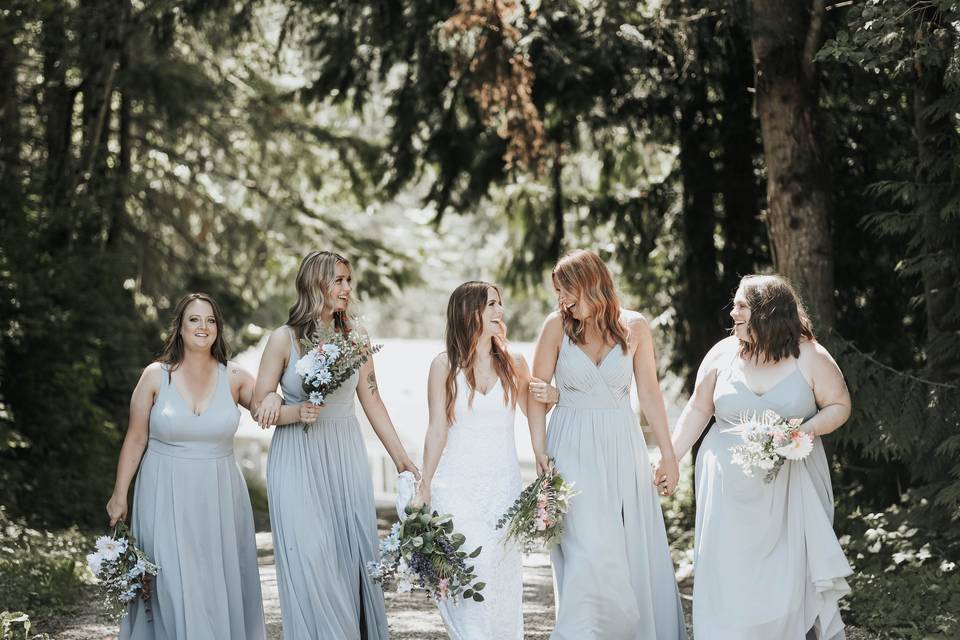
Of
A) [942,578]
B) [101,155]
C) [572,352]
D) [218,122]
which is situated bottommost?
[942,578]

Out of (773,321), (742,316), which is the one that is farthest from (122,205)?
(773,321)

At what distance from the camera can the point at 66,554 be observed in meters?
10.5

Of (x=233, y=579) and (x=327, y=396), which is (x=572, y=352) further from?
(x=233, y=579)

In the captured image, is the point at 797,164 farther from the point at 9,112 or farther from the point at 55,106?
the point at 55,106

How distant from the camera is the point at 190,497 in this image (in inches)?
257

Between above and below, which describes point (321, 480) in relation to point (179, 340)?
below

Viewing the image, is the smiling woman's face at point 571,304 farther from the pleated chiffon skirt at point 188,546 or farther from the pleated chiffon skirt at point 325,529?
the pleated chiffon skirt at point 188,546

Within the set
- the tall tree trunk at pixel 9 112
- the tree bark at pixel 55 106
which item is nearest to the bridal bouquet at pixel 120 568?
the tall tree trunk at pixel 9 112

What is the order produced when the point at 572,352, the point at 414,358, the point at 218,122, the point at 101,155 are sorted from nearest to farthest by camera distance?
the point at 572,352 → the point at 101,155 → the point at 218,122 → the point at 414,358

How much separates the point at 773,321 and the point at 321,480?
8.19ft

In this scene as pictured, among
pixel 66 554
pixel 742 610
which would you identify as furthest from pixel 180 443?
pixel 66 554

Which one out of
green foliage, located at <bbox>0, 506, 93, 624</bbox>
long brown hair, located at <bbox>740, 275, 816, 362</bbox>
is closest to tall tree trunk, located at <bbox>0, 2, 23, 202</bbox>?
green foliage, located at <bbox>0, 506, 93, 624</bbox>

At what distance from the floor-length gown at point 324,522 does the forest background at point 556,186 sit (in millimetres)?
3108

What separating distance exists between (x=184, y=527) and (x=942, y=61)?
5323mm
